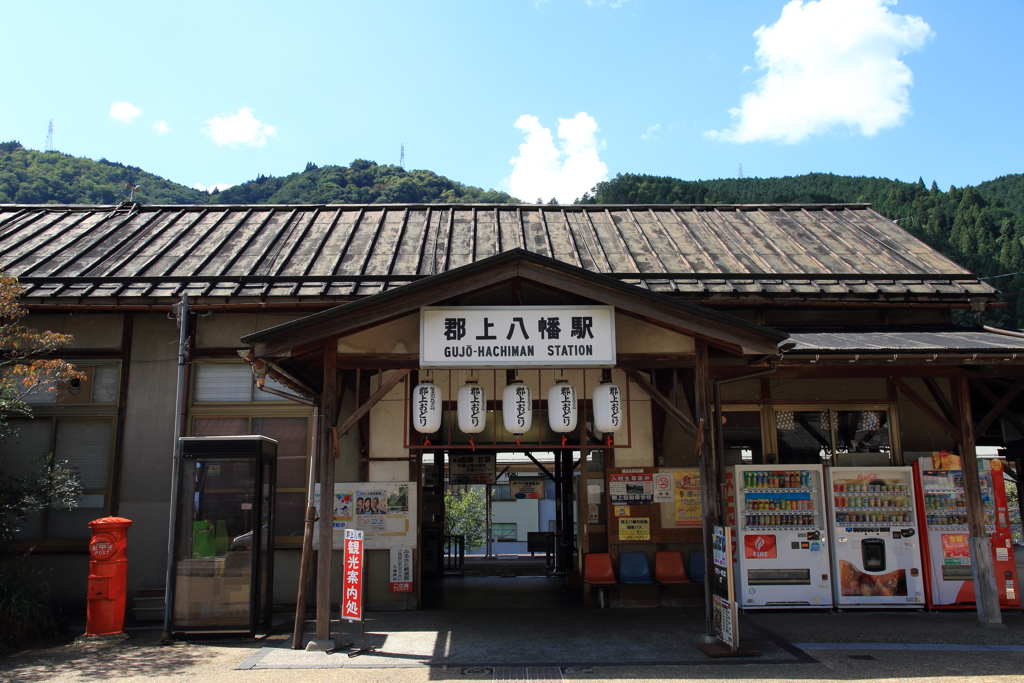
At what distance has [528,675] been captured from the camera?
6.66 meters

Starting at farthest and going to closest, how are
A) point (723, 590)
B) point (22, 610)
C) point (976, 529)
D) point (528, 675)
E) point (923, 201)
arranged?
point (923, 201) < point (976, 529) < point (22, 610) < point (723, 590) < point (528, 675)

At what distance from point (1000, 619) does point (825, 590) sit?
6.74 feet

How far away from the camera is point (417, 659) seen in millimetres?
7301

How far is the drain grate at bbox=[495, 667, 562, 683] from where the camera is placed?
256 inches

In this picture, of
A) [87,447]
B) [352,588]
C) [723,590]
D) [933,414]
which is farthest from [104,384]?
[933,414]

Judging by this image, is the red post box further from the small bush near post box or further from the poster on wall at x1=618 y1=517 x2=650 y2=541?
the poster on wall at x1=618 y1=517 x2=650 y2=541

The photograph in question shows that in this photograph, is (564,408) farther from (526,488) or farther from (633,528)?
(526,488)

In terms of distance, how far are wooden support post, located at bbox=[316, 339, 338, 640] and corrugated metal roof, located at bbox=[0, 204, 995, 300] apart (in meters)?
2.69

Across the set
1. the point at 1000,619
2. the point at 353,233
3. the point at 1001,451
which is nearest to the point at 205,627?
the point at 353,233

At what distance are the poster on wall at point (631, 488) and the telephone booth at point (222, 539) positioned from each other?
510cm

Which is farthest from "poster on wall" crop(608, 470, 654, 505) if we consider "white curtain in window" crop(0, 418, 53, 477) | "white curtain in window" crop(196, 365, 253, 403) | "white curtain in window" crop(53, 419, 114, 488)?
"white curtain in window" crop(0, 418, 53, 477)

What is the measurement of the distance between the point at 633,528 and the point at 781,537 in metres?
2.14

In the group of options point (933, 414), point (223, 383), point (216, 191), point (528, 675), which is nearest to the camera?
point (528, 675)

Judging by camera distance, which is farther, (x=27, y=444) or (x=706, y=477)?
(x=27, y=444)
